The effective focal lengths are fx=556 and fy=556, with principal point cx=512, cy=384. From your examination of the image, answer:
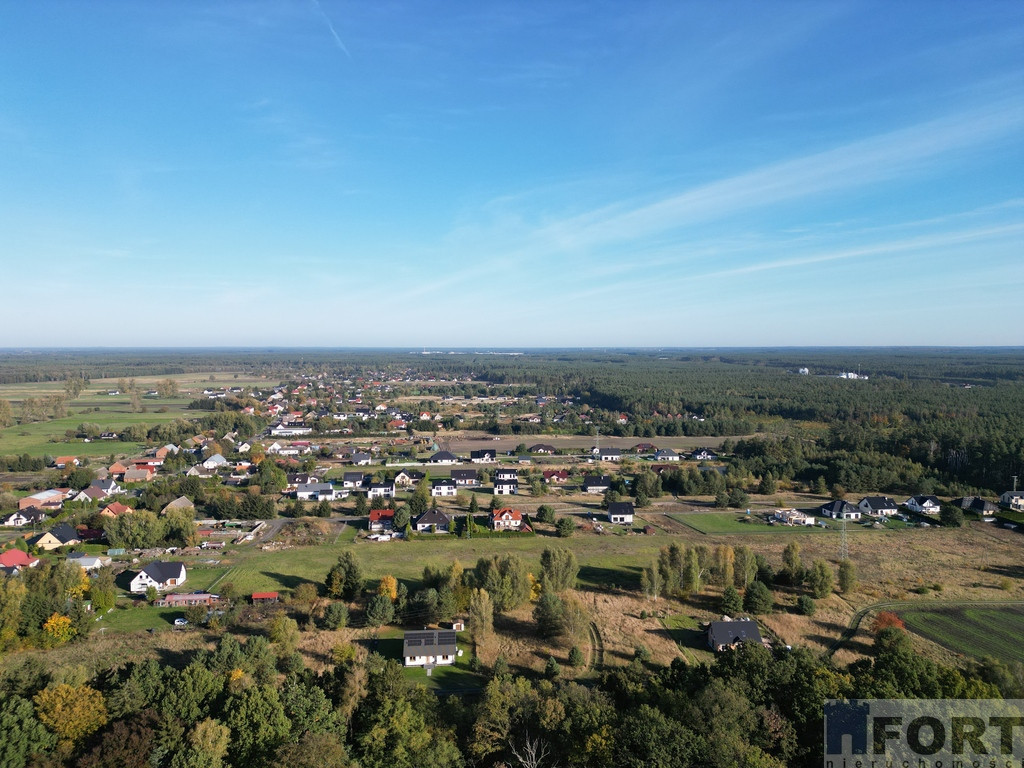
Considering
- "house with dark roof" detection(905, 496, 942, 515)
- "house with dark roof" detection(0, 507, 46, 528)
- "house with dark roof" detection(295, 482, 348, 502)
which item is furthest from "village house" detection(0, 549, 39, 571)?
"house with dark roof" detection(905, 496, 942, 515)

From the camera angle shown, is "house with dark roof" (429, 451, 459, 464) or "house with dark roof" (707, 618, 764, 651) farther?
"house with dark roof" (429, 451, 459, 464)

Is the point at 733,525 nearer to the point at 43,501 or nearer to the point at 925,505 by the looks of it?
the point at 925,505

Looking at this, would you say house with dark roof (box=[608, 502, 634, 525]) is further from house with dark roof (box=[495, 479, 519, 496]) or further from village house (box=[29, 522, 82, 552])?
village house (box=[29, 522, 82, 552])

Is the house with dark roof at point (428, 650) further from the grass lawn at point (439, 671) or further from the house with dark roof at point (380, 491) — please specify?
the house with dark roof at point (380, 491)

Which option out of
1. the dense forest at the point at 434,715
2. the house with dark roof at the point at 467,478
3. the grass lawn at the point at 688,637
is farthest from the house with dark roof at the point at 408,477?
the dense forest at the point at 434,715

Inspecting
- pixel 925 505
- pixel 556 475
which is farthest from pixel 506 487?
pixel 925 505

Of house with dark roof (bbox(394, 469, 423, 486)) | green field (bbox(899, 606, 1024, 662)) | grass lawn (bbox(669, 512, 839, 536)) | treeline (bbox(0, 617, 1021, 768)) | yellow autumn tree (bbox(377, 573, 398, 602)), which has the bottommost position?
grass lawn (bbox(669, 512, 839, 536))
